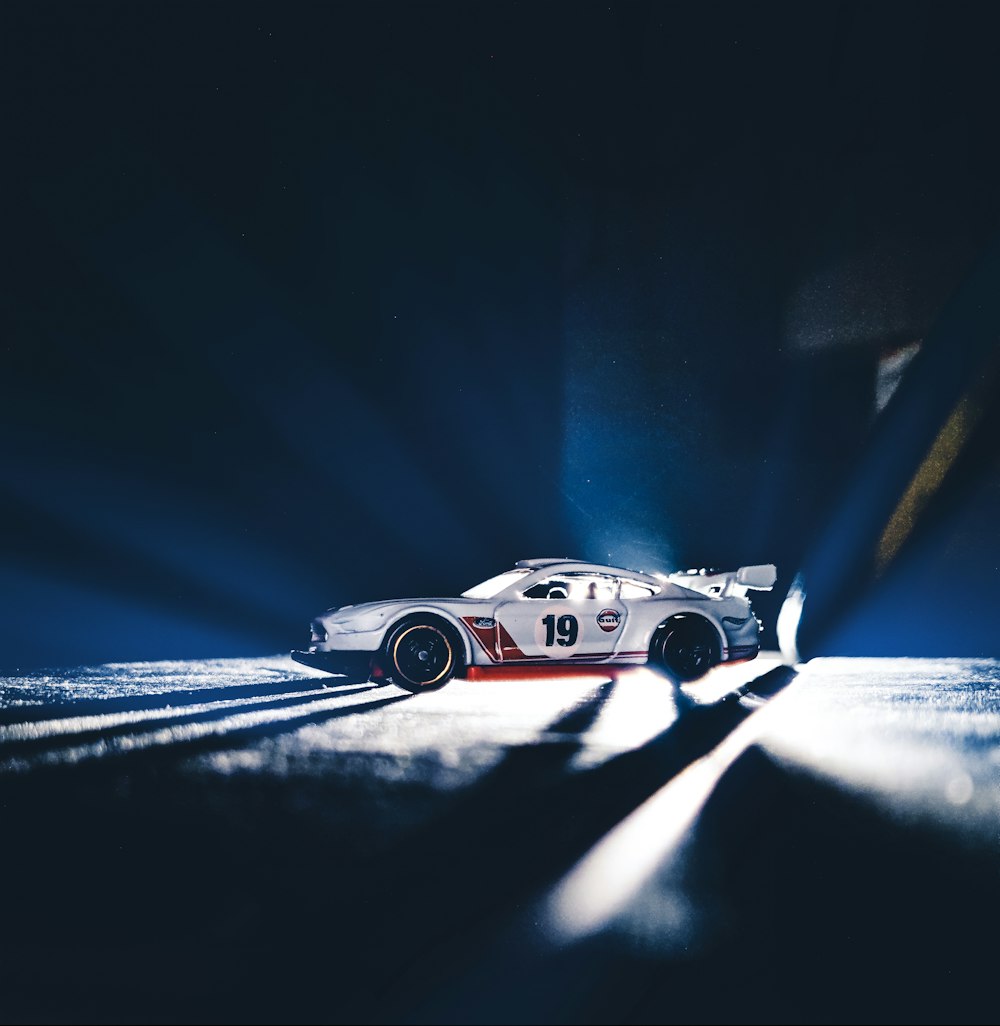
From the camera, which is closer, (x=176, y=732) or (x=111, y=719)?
(x=176, y=732)

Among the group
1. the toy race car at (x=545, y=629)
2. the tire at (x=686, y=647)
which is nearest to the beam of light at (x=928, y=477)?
the toy race car at (x=545, y=629)

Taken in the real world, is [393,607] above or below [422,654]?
above

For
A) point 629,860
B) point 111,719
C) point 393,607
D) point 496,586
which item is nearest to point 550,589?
point 496,586

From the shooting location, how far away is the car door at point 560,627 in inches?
319

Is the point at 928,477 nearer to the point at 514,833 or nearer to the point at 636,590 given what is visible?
the point at 636,590

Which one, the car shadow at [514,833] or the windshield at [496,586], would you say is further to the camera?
the windshield at [496,586]

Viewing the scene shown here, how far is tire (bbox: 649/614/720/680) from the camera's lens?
845 centimetres

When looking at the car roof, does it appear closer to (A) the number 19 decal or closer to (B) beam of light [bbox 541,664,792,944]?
(A) the number 19 decal

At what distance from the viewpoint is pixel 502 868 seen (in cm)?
331

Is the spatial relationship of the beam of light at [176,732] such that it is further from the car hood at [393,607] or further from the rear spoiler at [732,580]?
the rear spoiler at [732,580]

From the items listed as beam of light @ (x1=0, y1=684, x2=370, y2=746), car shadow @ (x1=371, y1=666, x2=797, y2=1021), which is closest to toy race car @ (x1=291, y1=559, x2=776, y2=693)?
beam of light @ (x1=0, y1=684, x2=370, y2=746)

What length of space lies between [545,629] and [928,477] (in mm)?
7392

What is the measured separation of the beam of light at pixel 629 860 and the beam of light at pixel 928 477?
28.9 ft

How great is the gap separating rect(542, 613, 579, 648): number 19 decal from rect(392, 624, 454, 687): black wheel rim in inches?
37.0
